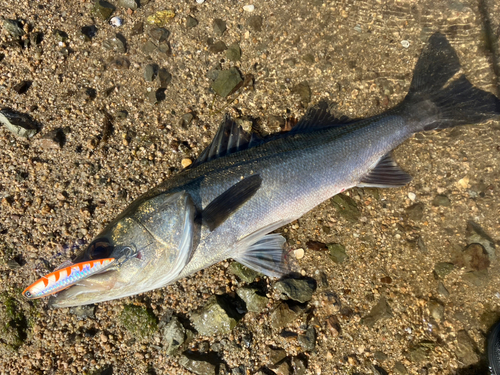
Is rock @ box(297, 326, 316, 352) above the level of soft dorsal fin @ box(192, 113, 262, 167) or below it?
below

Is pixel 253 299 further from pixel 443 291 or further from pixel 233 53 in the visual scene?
pixel 233 53

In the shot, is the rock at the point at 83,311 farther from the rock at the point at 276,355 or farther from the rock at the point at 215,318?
the rock at the point at 276,355

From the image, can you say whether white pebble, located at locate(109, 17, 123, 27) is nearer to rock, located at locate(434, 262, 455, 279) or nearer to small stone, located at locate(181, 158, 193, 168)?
small stone, located at locate(181, 158, 193, 168)

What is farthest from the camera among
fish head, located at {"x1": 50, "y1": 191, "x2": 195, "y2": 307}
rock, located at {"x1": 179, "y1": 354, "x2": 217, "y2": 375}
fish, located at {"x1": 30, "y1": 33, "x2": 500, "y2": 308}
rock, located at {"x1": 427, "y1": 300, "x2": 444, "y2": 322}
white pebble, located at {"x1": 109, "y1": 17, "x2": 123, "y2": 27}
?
white pebble, located at {"x1": 109, "y1": 17, "x2": 123, "y2": 27}

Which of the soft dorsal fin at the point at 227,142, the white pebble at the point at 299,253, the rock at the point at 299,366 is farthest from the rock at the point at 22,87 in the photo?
the rock at the point at 299,366

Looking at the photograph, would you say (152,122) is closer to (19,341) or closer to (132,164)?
(132,164)

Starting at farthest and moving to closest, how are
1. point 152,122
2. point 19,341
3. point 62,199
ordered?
point 152,122 < point 62,199 < point 19,341

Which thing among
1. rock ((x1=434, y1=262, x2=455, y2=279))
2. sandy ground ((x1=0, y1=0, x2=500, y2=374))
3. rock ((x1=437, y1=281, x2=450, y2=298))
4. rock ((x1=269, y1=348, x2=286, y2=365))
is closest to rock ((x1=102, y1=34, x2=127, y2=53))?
sandy ground ((x1=0, y1=0, x2=500, y2=374))

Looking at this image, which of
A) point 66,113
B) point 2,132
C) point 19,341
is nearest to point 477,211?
point 66,113
